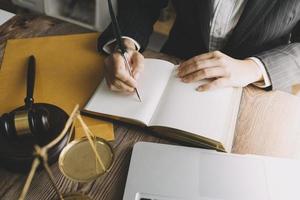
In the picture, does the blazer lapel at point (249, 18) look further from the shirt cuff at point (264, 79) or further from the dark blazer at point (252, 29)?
the shirt cuff at point (264, 79)

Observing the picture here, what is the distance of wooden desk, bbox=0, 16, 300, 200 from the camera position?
2.30 ft

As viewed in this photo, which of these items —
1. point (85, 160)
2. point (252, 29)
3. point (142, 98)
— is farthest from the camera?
point (252, 29)

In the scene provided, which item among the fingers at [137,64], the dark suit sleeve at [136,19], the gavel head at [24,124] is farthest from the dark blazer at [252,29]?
the gavel head at [24,124]

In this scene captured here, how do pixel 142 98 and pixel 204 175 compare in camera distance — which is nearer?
pixel 204 175

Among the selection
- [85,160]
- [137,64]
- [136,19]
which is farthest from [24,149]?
[136,19]

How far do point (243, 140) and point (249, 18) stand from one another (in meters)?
Answer: 0.44

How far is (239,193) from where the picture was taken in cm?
70

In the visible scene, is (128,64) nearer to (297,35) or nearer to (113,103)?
(113,103)

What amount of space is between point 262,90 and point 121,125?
41 cm

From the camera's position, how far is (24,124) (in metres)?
0.67

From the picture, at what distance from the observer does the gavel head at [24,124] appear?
26.4 inches

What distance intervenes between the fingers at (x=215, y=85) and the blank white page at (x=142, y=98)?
0.10 m

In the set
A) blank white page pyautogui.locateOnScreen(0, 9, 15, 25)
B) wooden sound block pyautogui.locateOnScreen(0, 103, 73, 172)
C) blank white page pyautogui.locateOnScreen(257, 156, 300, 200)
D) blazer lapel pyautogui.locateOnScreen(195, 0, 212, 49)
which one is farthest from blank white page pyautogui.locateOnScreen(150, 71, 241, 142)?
blank white page pyautogui.locateOnScreen(0, 9, 15, 25)

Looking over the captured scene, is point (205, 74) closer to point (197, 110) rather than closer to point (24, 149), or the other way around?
point (197, 110)
